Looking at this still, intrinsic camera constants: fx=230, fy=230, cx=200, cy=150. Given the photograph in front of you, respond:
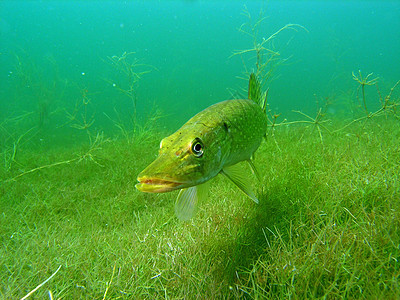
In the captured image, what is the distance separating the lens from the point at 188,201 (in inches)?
83.8

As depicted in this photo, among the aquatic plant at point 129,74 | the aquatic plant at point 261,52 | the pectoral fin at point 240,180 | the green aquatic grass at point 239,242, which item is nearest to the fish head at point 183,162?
the pectoral fin at point 240,180

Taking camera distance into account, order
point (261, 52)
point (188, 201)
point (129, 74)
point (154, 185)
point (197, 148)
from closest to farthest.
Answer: point (154, 185) → point (197, 148) → point (188, 201) → point (261, 52) → point (129, 74)

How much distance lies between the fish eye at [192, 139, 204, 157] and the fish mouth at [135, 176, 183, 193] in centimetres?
28

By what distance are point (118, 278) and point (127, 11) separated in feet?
368

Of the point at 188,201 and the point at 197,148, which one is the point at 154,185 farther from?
the point at 188,201

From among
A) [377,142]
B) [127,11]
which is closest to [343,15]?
[127,11]

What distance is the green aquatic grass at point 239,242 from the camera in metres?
1.83

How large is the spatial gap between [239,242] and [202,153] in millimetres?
1274

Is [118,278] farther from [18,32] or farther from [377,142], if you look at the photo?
[18,32]

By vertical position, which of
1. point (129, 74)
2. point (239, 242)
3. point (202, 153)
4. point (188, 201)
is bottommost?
point (239, 242)

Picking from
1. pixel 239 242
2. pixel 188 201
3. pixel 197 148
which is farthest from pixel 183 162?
pixel 239 242

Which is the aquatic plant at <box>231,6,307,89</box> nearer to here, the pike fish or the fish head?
the pike fish

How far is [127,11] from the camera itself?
93875 millimetres

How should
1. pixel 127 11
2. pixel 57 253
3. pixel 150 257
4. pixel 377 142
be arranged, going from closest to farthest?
pixel 150 257 → pixel 57 253 → pixel 377 142 → pixel 127 11
